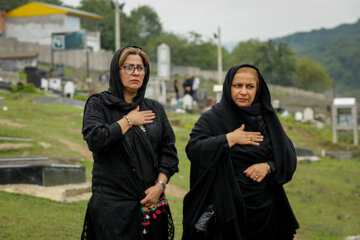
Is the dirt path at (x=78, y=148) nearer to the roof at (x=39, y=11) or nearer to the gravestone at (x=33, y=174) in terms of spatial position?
the gravestone at (x=33, y=174)

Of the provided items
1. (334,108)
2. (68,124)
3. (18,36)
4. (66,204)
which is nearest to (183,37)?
(18,36)

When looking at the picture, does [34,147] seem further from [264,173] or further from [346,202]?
[264,173]

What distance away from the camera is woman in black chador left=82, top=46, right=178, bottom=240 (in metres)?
3.86

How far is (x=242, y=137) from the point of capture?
4.08 m

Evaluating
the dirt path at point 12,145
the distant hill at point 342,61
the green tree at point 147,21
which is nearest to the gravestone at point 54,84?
the dirt path at point 12,145

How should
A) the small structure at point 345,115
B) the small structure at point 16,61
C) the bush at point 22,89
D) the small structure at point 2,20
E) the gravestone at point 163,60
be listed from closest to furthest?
the small structure at point 345,115 < the bush at point 22,89 < the gravestone at point 163,60 < the small structure at point 16,61 < the small structure at point 2,20

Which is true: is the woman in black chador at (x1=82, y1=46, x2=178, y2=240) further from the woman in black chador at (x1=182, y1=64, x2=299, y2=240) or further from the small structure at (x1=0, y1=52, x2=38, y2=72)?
the small structure at (x1=0, y1=52, x2=38, y2=72)

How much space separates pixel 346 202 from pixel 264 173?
806 centimetres

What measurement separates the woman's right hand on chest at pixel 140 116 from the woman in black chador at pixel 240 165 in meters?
0.41

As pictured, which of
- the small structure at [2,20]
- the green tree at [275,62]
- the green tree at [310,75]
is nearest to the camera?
the small structure at [2,20]

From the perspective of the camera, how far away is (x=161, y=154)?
4094 millimetres

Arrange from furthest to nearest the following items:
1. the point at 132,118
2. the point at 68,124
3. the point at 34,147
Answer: the point at 68,124 → the point at 34,147 → the point at 132,118

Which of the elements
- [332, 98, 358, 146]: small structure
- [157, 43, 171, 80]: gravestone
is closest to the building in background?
[157, 43, 171, 80]: gravestone

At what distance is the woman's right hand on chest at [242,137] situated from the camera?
408 centimetres
